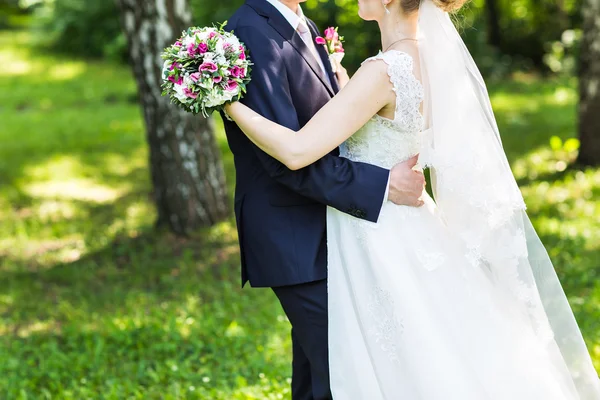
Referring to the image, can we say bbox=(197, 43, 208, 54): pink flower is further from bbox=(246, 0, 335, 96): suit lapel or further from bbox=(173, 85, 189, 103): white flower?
bbox=(246, 0, 335, 96): suit lapel

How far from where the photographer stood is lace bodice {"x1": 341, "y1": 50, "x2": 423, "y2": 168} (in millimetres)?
2576

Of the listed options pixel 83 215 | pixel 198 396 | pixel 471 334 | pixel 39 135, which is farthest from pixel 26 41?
pixel 471 334

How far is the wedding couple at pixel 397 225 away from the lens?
2.60m

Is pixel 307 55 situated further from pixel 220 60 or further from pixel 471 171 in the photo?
pixel 471 171

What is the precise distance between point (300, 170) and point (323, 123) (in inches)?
7.8

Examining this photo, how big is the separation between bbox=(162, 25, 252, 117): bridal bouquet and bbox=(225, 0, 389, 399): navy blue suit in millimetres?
78

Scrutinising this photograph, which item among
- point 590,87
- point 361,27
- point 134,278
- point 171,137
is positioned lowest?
point 361,27

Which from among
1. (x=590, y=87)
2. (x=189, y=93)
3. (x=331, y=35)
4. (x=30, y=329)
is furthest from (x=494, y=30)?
(x=189, y=93)

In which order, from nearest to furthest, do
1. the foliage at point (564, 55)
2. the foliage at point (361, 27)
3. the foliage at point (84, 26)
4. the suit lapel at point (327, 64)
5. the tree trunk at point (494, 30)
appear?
the suit lapel at point (327, 64)
the foliage at point (361, 27)
the foliage at point (564, 55)
the tree trunk at point (494, 30)
the foliage at point (84, 26)

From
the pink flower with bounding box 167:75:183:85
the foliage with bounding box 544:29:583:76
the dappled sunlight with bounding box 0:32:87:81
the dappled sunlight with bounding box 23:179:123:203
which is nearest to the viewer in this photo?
the pink flower with bounding box 167:75:183:85

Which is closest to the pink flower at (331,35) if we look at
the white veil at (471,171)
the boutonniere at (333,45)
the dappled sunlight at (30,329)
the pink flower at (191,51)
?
the boutonniere at (333,45)

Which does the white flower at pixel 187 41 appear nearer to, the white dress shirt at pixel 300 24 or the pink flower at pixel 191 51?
the pink flower at pixel 191 51

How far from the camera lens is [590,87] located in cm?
808

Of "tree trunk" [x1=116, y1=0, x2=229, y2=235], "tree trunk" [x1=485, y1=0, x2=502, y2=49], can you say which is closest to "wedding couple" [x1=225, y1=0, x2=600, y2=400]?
"tree trunk" [x1=116, y1=0, x2=229, y2=235]
